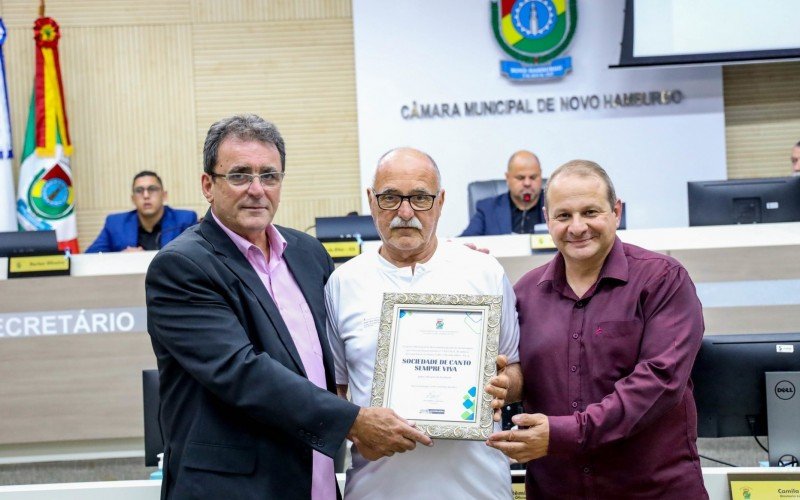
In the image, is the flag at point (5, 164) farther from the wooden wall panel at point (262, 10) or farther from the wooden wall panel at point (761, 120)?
the wooden wall panel at point (761, 120)

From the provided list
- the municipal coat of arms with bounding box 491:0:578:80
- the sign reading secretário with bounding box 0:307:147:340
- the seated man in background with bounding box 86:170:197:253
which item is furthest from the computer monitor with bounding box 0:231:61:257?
the municipal coat of arms with bounding box 491:0:578:80

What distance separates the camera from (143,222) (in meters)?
5.82

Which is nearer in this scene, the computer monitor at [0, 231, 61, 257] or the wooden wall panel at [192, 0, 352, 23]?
the computer monitor at [0, 231, 61, 257]

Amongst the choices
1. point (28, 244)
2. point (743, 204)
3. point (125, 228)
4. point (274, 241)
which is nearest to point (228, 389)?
point (274, 241)

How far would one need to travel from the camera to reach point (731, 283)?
426 centimetres

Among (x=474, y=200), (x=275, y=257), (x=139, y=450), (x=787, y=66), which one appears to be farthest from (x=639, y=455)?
(x=787, y=66)

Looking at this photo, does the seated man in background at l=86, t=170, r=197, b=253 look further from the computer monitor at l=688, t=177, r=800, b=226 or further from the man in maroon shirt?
the man in maroon shirt

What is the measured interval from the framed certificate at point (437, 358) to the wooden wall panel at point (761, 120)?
576 centimetres

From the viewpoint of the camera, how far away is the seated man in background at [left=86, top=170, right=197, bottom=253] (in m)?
5.72

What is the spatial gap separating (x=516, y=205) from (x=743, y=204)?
1.45m

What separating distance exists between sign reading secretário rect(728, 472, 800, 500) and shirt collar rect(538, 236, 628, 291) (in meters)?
0.64

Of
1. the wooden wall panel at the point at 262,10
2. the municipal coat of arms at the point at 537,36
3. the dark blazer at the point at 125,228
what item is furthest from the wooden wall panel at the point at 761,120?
the dark blazer at the point at 125,228

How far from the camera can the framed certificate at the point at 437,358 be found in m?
1.93

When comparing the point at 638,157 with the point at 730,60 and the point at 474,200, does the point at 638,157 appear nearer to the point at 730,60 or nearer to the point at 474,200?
the point at 730,60
